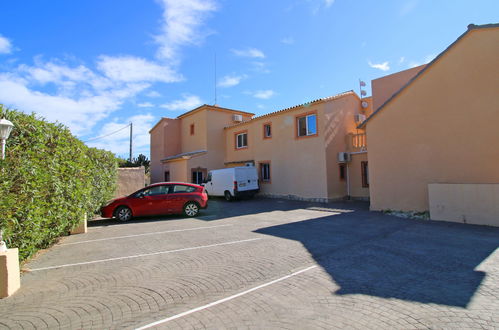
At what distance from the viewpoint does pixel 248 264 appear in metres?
5.39

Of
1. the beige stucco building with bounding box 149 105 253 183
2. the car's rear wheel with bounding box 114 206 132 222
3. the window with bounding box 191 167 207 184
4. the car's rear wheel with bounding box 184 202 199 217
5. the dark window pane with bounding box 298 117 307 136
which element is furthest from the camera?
the beige stucco building with bounding box 149 105 253 183

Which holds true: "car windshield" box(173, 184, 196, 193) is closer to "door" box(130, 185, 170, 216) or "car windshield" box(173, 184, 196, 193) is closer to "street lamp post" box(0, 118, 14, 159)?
"door" box(130, 185, 170, 216)

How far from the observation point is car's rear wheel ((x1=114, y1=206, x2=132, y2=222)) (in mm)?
11211

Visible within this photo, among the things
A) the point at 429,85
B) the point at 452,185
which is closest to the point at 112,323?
the point at 452,185

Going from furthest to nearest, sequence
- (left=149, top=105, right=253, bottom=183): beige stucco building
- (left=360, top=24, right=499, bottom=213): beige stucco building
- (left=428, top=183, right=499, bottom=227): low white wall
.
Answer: (left=149, top=105, right=253, bottom=183): beige stucco building < (left=360, top=24, right=499, bottom=213): beige stucco building < (left=428, top=183, right=499, bottom=227): low white wall

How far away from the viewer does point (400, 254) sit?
5.88 m

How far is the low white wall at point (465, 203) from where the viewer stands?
28.7 feet

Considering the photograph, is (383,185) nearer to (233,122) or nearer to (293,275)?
(293,275)

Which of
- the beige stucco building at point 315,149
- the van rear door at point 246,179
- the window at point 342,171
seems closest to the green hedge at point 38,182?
the van rear door at point 246,179

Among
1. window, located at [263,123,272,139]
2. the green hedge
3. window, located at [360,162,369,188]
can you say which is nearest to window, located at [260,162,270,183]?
window, located at [263,123,272,139]

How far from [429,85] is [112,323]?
12.3 m

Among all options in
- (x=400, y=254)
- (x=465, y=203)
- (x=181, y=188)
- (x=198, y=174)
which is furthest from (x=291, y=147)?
(x=400, y=254)

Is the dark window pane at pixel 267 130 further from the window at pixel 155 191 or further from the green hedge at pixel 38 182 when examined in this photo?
the green hedge at pixel 38 182

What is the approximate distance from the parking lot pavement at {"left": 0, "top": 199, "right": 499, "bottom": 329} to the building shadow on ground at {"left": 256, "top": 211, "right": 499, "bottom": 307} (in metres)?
0.02
